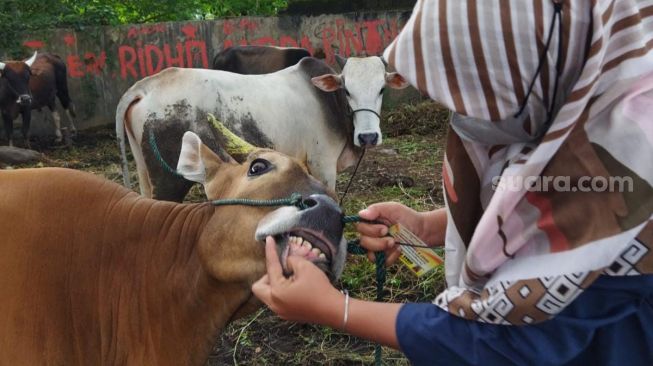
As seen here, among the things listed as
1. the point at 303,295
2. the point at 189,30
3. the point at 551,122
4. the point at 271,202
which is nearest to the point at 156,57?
the point at 189,30

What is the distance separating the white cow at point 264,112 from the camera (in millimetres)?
→ 4332

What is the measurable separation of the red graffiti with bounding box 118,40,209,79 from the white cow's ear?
8685 millimetres

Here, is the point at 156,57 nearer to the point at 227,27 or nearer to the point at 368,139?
the point at 227,27

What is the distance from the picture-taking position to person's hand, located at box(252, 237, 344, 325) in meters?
1.33

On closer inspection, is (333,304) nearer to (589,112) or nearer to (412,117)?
(589,112)

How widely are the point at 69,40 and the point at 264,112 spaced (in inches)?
272

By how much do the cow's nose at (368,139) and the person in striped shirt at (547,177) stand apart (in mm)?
3841

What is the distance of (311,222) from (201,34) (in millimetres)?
9519

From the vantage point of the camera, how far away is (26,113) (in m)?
9.21

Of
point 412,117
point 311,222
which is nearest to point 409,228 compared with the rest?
point 311,222

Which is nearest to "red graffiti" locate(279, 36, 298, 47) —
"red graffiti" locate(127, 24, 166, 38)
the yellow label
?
"red graffiti" locate(127, 24, 166, 38)

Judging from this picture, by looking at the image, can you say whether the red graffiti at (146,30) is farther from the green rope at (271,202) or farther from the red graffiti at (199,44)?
the green rope at (271,202)

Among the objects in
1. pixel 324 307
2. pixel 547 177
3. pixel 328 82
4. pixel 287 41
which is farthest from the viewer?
pixel 287 41

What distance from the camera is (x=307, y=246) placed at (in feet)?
5.33
